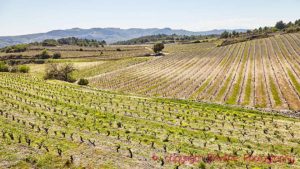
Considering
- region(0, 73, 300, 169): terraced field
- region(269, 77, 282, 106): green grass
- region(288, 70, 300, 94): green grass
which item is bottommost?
region(269, 77, 282, 106): green grass

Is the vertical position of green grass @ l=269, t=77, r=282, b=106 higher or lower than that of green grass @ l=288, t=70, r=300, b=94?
lower

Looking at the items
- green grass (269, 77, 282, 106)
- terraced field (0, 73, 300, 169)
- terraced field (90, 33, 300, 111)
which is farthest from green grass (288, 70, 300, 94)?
terraced field (0, 73, 300, 169)

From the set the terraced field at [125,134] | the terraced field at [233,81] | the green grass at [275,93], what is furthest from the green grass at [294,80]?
the terraced field at [125,134]

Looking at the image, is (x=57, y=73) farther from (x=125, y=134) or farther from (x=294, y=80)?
(x=125, y=134)

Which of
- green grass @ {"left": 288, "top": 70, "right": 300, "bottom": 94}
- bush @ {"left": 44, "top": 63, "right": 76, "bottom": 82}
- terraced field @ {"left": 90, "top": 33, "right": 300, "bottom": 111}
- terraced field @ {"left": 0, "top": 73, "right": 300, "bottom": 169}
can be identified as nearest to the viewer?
terraced field @ {"left": 0, "top": 73, "right": 300, "bottom": 169}

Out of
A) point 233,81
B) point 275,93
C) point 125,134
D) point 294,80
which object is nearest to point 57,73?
point 233,81

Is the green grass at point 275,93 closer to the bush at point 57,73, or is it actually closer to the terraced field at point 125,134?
the terraced field at point 125,134

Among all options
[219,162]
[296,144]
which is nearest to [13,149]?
[219,162]

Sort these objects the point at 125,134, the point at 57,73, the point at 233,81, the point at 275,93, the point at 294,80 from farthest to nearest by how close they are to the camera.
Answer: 1. the point at 57,73
2. the point at 233,81
3. the point at 294,80
4. the point at 275,93
5. the point at 125,134

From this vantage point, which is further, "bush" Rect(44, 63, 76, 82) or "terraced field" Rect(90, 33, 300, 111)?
"bush" Rect(44, 63, 76, 82)

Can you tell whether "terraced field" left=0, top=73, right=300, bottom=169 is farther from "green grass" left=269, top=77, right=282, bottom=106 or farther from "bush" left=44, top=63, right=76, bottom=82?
"bush" left=44, top=63, right=76, bottom=82

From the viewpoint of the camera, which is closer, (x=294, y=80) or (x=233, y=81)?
(x=294, y=80)

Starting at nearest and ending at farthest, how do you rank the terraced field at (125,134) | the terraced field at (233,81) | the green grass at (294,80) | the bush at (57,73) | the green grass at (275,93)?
1. the terraced field at (125,134)
2. the green grass at (275,93)
3. the terraced field at (233,81)
4. the green grass at (294,80)
5. the bush at (57,73)

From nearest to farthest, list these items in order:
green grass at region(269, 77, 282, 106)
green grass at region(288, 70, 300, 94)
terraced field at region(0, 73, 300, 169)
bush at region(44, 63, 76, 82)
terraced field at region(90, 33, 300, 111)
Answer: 1. terraced field at region(0, 73, 300, 169)
2. green grass at region(269, 77, 282, 106)
3. terraced field at region(90, 33, 300, 111)
4. green grass at region(288, 70, 300, 94)
5. bush at region(44, 63, 76, 82)
